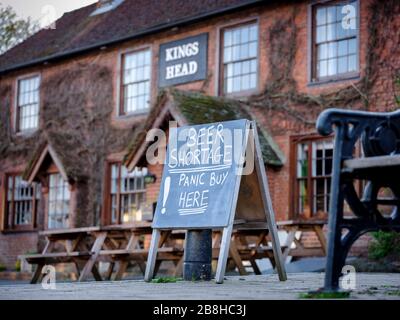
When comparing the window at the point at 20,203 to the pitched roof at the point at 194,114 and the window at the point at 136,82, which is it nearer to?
the window at the point at 136,82

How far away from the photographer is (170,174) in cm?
748

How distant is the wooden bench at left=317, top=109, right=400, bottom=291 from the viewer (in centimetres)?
454

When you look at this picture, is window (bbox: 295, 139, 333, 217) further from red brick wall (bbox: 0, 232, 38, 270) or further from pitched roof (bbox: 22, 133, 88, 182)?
red brick wall (bbox: 0, 232, 38, 270)

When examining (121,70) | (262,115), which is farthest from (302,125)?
(121,70)

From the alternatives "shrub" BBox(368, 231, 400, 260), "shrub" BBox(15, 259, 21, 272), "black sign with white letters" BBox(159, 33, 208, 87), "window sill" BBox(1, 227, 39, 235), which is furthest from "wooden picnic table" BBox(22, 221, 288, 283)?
"window sill" BBox(1, 227, 39, 235)

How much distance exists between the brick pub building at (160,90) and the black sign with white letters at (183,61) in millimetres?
29

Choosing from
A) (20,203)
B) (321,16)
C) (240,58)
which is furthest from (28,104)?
(321,16)

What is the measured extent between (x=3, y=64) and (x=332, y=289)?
70.8 feet

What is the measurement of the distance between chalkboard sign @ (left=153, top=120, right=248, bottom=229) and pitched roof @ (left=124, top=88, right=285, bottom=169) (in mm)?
7839

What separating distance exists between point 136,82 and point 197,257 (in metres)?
13.4

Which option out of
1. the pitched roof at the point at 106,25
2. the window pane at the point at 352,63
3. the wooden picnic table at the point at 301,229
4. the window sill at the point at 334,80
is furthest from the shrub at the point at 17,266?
the window pane at the point at 352,63

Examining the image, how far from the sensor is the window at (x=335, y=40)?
15570 millimetres

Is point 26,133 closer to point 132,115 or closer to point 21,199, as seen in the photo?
point 21,199
